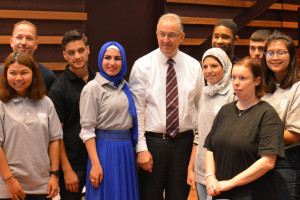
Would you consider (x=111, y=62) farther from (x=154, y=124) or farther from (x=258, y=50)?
(x=258, y=50)

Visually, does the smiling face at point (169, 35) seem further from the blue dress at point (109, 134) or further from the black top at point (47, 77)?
the black top at point (47, 77)

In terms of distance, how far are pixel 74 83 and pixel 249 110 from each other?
1.17 metres

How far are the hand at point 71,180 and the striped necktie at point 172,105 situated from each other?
0.67 meters

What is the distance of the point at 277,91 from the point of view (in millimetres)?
2168

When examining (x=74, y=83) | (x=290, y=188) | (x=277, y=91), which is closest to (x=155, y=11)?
(x=74, y=83)

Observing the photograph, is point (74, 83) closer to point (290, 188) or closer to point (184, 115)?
point (184, 115)

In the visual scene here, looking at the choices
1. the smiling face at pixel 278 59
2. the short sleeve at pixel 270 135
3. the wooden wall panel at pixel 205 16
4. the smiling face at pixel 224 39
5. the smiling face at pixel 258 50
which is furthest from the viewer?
the wooden wall panel at pixel 205 16

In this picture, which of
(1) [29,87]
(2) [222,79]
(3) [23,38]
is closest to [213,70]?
(2) [222,79]

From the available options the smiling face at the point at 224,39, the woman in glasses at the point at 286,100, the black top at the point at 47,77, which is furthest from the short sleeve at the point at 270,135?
the black top at the point at 47,77

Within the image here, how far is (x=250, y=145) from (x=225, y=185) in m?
0.23

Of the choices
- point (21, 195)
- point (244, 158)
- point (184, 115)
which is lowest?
point (21, 195)

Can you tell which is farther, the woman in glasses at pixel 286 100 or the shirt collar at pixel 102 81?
the shirt collar at pixel 102 81

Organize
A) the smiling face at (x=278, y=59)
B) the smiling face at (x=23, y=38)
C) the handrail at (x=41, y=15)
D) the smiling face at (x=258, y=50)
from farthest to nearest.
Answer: the handrail at (x=41, y=15) → the smiling face at (x=258, y=50) → the smiling face at (x=23, y=38) → the smiling face at (x=278, y=59)

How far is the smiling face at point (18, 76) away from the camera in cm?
211
